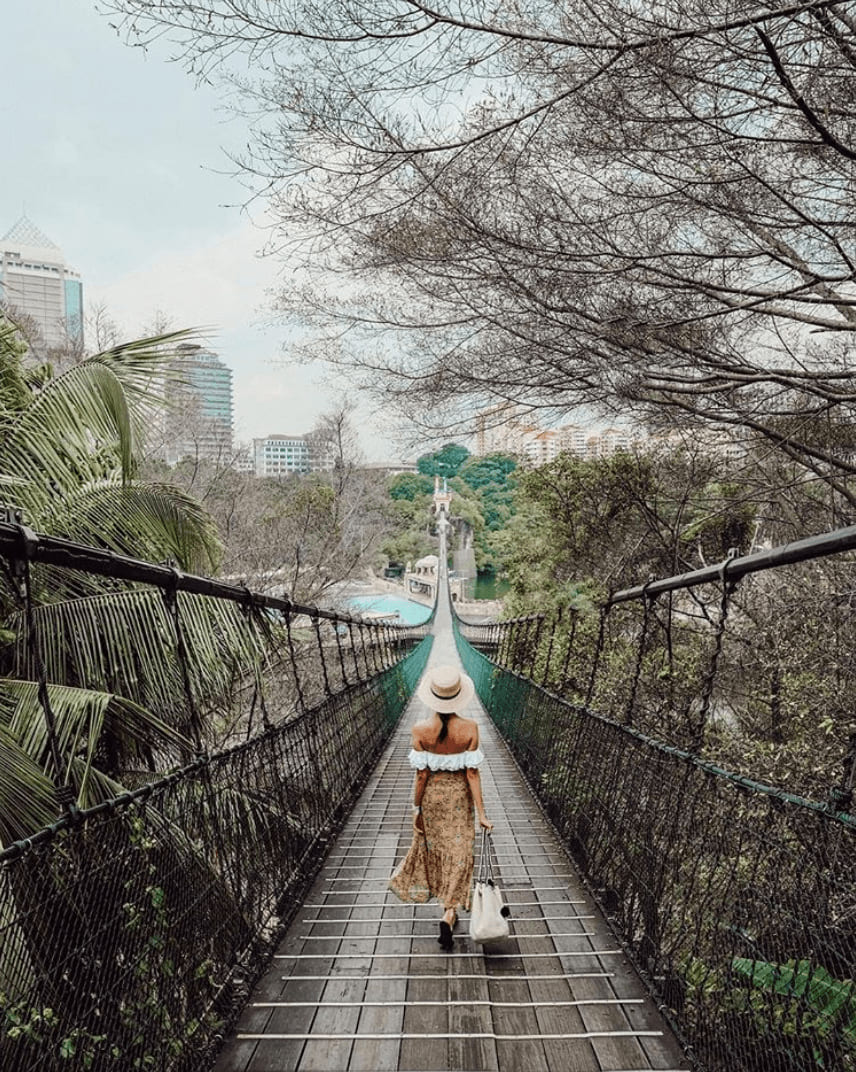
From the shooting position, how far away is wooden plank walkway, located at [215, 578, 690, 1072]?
2150 millimetres

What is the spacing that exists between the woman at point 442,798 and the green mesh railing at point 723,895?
21.5 inches

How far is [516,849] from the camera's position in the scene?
413cm

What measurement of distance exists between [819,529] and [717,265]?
10.2 feet

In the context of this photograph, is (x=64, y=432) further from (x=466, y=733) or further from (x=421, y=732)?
(x=466, y=733)

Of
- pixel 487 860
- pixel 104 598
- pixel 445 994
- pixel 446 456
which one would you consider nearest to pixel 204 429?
pixel 446 456

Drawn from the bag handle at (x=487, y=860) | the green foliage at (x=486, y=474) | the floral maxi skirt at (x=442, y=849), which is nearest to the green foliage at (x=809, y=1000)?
the bag handle at (x=487, y=860)

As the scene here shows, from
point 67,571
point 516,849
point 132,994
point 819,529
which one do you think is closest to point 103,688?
point 67,571

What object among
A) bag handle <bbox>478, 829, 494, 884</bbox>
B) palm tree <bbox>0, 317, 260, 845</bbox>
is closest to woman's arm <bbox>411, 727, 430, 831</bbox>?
bag handle <bbox>478, 829, 494, 884</bbox>

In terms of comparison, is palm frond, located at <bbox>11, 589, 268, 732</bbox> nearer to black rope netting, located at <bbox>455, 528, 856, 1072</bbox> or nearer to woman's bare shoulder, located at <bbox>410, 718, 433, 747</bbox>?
woman's bare shoulder, located at <bbox>410, 718, 433, 747</bbox>

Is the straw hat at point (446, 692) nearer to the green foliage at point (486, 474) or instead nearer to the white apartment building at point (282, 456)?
the white apartment building at point (282, 456)

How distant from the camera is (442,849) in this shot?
3.09m

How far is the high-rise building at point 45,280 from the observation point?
1627cm

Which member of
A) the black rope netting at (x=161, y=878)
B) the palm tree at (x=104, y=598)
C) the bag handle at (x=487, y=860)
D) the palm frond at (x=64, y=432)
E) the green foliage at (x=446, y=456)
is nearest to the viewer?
the black rope netting at (x=161, y=878)

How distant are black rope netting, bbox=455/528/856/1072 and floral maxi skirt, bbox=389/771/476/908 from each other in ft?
1.78
